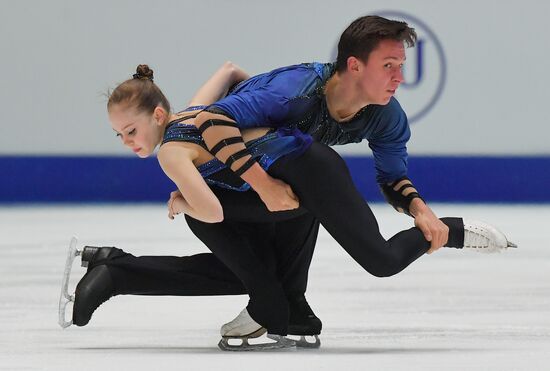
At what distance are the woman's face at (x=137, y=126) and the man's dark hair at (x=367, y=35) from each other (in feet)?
1.55

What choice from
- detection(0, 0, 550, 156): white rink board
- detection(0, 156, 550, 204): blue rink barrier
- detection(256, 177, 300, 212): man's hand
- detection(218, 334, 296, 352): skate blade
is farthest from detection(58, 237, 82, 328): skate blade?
detection(0, 0, 550, 156): white rink board

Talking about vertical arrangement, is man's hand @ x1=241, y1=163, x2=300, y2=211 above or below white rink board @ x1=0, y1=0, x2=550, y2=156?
above

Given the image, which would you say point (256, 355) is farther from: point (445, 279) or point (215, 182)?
point (445, 279)

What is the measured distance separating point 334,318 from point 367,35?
40.7 inches

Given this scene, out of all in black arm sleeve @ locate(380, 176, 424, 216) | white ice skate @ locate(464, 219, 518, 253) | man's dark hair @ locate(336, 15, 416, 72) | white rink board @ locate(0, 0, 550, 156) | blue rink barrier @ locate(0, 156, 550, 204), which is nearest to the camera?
man's dark hair @ locate(336, 15, 416, 72)

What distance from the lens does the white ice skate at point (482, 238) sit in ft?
9.77

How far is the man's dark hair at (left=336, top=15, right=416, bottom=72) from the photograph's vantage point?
2.87m

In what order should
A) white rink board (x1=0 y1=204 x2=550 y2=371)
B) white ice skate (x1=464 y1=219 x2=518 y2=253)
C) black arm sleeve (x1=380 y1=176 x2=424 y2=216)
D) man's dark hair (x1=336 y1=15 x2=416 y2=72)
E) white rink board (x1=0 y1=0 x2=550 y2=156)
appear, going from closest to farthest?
white rink board (x1=0 y1=204 x2=550 y2=371), man's dark hair (x1=336 y1=15 x2=416 y2=72), white ice skate (x1=464 y1=219 x2=518 y2=253), black arm sleeve (x1=380 y1=176 x2=424 y2=216), white rink board (x1=0 y1=0 x2=550 y2=156)

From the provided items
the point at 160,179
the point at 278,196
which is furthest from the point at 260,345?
the point at 160,179

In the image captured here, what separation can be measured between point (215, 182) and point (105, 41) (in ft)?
18.6

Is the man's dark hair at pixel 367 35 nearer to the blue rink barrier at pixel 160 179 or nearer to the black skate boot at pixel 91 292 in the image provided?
the black skate boot at pixel 91 292

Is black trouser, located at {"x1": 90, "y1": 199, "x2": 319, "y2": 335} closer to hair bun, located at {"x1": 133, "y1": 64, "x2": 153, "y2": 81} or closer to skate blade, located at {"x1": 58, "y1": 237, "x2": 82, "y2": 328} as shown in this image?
skate blade, located at {"x1": 58, "y1": 237, "x2": 82, "y2": 328}

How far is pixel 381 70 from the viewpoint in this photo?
2.88m

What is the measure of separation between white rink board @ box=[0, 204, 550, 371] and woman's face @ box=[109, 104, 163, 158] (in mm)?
506
